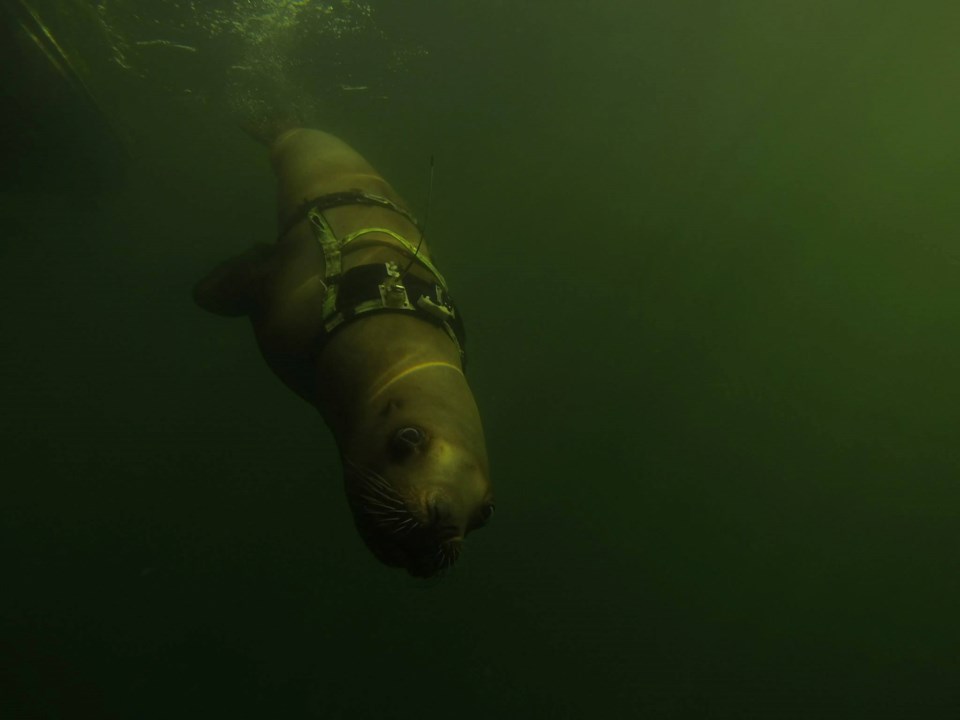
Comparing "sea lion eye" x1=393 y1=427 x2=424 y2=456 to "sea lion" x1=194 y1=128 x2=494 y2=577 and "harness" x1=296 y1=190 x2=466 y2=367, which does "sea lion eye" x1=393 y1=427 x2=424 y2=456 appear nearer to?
"sea lion" x1=194 y1=128 x2=494 y2=577

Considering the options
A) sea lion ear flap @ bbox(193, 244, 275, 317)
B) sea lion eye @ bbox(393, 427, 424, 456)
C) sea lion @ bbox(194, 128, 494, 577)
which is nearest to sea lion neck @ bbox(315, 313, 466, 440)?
sea lion @ bbox(194, 128, 494, 577)

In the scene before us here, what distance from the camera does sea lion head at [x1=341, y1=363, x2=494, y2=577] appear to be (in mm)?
1992

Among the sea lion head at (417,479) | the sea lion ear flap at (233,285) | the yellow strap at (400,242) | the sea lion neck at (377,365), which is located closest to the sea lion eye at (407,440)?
the sea lion head at (417,479)

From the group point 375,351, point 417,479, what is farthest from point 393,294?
point 417,479

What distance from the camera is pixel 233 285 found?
11.3 feet

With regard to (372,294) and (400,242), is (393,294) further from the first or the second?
(400,242)

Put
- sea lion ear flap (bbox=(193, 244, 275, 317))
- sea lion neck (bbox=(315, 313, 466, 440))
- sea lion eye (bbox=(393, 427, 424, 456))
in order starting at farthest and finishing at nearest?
1. sea lion ear flap (bbox=(193, 244, 275, 317))
2. sea lion neck (bbox=(315, 313, 466, 440))
3. sea lion eye (bbox=(393, 427, 424, 456))

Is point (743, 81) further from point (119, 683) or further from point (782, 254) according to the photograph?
point (119, 683)

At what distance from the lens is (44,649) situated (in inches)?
200

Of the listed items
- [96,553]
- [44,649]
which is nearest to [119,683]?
[44,649]

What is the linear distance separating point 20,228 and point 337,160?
4516 mm

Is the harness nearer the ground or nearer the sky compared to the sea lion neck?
nearer the sky

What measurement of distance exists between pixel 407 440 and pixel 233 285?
74.8 inches

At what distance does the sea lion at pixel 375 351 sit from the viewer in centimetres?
206
